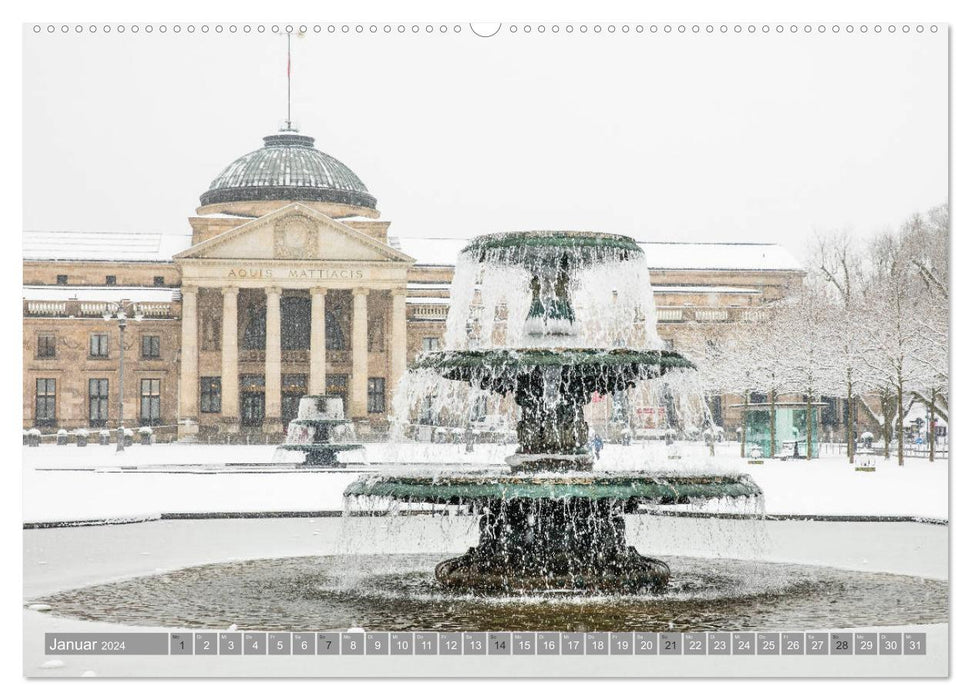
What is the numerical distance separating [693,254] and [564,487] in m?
69.9

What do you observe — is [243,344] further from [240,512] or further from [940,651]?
[940,651]

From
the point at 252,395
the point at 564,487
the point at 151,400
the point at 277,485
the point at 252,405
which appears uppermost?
the point at 252,395

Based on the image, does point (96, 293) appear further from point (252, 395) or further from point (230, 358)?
point (252, 395)

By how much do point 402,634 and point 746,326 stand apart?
169 feet

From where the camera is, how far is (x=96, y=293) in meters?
71.8

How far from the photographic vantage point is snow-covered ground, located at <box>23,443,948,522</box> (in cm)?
2042

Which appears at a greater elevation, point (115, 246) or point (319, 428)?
point (115, 246)

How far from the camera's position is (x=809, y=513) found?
19781 millimetres

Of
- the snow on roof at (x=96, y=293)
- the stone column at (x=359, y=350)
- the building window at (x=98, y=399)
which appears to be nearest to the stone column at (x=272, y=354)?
the stone column at (x=359, y=350)

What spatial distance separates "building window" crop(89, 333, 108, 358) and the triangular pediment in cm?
564

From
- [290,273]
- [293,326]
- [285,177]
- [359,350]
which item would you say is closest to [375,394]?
[359,350]

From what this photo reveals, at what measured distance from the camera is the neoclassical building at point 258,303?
228 ft

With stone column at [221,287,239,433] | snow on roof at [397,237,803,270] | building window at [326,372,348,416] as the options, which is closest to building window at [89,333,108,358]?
stone column at [221,287,239,433]

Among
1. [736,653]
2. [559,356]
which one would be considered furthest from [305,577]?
[736,653]
